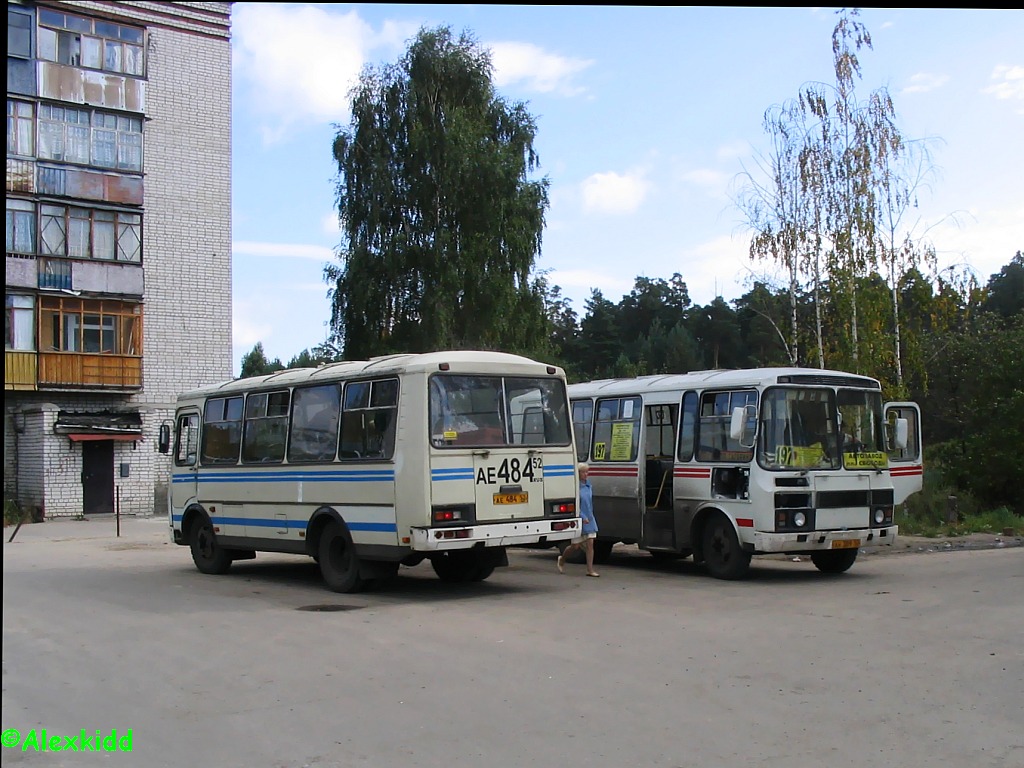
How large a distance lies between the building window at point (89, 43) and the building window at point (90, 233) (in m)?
4.48

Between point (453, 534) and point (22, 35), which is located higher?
point (22, 35)

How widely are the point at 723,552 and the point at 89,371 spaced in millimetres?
24381

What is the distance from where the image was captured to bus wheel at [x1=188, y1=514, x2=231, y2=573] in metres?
17.1

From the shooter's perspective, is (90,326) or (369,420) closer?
(369,420)

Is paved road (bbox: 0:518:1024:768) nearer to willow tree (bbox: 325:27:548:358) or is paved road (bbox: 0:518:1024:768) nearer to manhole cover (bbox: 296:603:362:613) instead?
manhole cover (bbox: 296:603:362:613)

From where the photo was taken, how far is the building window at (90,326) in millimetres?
32844

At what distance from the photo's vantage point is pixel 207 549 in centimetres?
1741

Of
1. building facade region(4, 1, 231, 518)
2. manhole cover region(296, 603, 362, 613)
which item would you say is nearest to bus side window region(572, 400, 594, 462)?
manhole cover region(296, 603, 362, 613)

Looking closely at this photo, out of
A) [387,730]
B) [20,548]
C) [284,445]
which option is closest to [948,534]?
[284,445]

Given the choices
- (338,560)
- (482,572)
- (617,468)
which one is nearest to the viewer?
(338,560)

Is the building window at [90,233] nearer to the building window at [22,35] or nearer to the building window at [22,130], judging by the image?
the building window at [22,130]

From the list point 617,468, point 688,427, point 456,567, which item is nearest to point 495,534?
point 456,567

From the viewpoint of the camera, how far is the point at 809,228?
26.4 metres

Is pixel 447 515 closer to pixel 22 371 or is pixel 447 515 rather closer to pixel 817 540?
pixel 817 540
